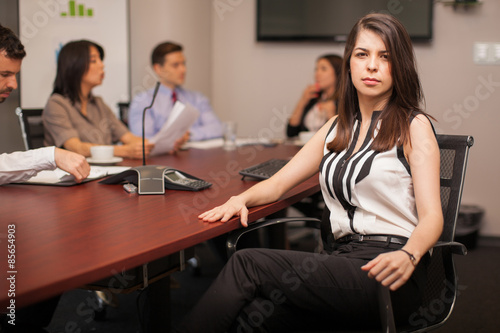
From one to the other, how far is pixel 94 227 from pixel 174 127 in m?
1.44

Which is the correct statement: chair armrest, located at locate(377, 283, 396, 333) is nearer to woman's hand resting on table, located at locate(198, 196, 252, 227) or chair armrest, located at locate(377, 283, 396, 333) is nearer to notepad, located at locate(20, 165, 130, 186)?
woman's hand resting on table, located at locate(198, 196, 252, 227)

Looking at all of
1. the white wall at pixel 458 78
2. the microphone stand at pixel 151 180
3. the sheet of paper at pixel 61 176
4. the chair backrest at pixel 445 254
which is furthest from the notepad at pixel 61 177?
the white wall at pixel 458 78

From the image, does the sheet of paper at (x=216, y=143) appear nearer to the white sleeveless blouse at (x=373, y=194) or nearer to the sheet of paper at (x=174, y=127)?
the sheet of paper at (x=174, y=127)

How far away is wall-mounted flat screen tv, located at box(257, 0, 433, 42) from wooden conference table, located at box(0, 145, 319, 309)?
2.42 m

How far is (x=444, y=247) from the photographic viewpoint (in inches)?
57.7

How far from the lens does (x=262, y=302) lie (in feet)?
4.24

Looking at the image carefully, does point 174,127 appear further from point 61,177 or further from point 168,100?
point 168,100

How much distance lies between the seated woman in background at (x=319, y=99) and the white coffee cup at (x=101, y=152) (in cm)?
175

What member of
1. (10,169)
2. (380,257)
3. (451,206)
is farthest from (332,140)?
(10,169)

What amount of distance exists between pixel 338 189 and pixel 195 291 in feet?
5.19

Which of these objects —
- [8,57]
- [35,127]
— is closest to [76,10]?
[35,127]

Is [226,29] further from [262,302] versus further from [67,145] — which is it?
[262,302]

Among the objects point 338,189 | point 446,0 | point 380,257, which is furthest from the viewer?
point 446,0

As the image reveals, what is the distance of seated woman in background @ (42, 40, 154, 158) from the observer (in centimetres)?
272
